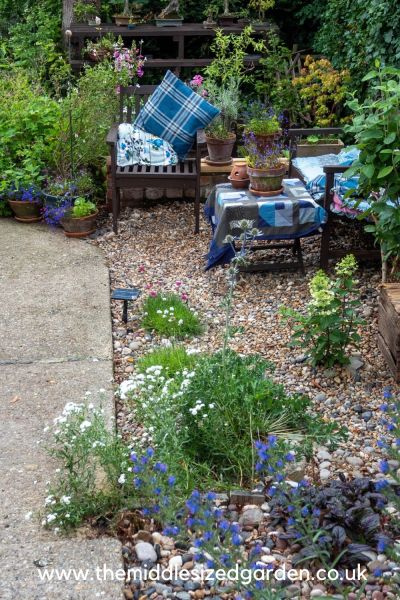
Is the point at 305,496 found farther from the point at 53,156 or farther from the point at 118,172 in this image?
the point at 53,156

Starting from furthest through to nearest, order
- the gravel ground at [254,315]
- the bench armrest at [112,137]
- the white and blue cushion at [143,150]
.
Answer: the white and blue cushion at [143,150] → the bench armrest at [112,137] → the gravel ground at [254,315]

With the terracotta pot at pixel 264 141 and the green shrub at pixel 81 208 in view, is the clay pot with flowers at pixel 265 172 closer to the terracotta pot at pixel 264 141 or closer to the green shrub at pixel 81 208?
the terracotta pot at pixel 264 141

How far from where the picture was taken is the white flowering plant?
3.06m

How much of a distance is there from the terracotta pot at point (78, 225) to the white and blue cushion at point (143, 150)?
547 mm

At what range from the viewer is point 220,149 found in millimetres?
6699

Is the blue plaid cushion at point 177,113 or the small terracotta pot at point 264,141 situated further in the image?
the blue plaid cushion at point 177,113

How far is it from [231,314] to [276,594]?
2856 millimetres

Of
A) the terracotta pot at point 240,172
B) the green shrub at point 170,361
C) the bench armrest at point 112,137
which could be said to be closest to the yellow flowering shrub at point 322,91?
the terracotta pot at point 240,172

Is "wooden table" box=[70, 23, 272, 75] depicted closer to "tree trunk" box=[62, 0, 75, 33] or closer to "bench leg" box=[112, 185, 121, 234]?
"tree trunk" box=[62, 0, 75, 33]

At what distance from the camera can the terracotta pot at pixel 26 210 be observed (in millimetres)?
6449

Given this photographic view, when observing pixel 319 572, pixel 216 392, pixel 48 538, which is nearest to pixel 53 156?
pixel 216 392

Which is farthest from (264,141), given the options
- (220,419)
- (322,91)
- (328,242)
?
(220,419)

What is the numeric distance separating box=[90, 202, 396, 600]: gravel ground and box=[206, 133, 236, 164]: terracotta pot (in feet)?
1.54

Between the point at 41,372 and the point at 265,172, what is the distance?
6.92 ft
